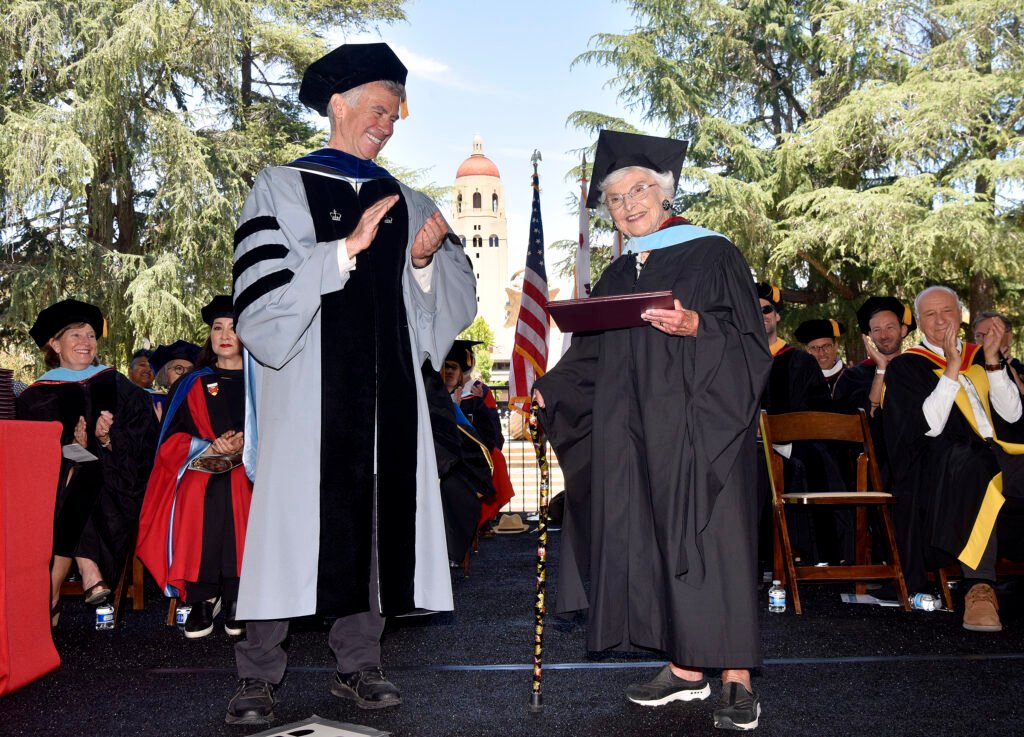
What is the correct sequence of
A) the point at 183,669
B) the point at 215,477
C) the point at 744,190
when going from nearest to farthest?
1. the point at 183,669
2. the point at 215,477
3. the point at 744,190

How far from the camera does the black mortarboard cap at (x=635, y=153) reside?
4.09 metres

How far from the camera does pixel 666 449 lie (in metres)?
3.88

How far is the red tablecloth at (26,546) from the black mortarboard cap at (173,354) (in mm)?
3015

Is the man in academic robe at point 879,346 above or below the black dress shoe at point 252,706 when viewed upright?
above

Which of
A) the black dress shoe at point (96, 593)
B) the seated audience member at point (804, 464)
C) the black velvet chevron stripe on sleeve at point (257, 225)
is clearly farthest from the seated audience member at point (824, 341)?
the black velvet chevron stripe on sleeve at point (257, 225)

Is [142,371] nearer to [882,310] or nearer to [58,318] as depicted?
[58,318]

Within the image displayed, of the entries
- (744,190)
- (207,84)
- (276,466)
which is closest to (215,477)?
(276,466)

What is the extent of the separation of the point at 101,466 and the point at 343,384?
125 inches

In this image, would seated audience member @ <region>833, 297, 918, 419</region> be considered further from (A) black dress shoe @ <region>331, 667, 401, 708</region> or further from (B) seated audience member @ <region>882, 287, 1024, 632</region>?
(A) black dress shoe @ <region>331, 667, 401, 708</region>

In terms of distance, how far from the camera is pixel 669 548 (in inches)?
149

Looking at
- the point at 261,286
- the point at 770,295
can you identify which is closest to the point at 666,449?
the point at 261,286

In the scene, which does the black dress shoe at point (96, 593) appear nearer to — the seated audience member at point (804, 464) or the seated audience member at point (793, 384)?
the seated audience member at point (804, 464)

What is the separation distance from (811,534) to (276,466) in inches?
186

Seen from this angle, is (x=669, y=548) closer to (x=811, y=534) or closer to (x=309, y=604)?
(x=309, y=604)
